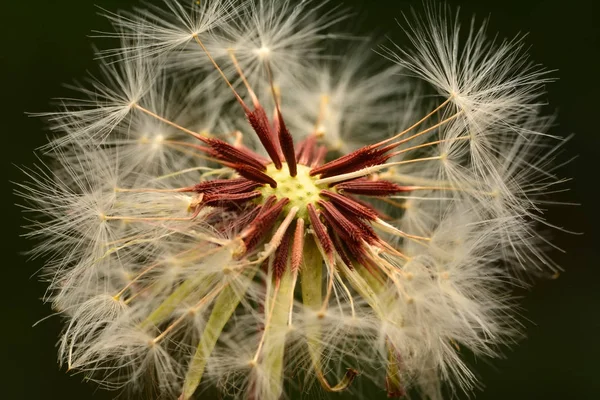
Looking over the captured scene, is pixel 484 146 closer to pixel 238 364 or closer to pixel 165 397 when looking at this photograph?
pixel 238 364

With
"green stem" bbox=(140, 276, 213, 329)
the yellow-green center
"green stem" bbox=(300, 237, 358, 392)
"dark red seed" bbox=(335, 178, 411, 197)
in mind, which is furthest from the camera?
"dark red seed" bbox=(335, 178, 411, 197)

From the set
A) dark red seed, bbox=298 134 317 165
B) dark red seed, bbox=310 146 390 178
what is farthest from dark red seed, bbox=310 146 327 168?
dark red seed, bbox=310 146 390 178

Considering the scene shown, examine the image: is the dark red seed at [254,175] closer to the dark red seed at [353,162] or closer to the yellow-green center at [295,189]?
the yellow-green center at [295,189]

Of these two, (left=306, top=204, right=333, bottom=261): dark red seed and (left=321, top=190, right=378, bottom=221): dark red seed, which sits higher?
(left=321, top=190, right=378, bottom=221): dark red seed

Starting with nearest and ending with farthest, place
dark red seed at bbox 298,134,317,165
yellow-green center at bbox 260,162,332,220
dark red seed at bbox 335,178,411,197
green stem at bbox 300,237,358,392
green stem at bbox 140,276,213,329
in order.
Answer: green stem at bbox 300,237,358,392 < green stem at bbox 140,276,213,329 < yellow-green center at bbox 260,162,332,220 < dark red seed at bbox 335,178,411,197 < dark red seed at bbox 298,134,317,165

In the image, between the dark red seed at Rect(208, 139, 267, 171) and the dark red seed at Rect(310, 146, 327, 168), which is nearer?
the dark red seed at Rect(208, 139, 267, 171)

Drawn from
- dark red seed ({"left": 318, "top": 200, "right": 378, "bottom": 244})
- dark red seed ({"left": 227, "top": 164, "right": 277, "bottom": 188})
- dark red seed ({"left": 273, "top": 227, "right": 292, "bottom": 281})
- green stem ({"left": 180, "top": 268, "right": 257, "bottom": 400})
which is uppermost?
dark red seed ({"left": 227, "top": 164, "right": 277, "bottom": 188})

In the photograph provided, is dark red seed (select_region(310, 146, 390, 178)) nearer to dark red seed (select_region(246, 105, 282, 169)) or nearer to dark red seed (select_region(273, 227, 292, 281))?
dark red seed (select_region(246, 105, 282, 169))

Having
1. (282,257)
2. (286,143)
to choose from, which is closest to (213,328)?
(282,257)

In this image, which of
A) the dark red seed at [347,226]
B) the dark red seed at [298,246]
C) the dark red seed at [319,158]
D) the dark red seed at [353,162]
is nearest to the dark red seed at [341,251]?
the dark red seed at [347,226]
